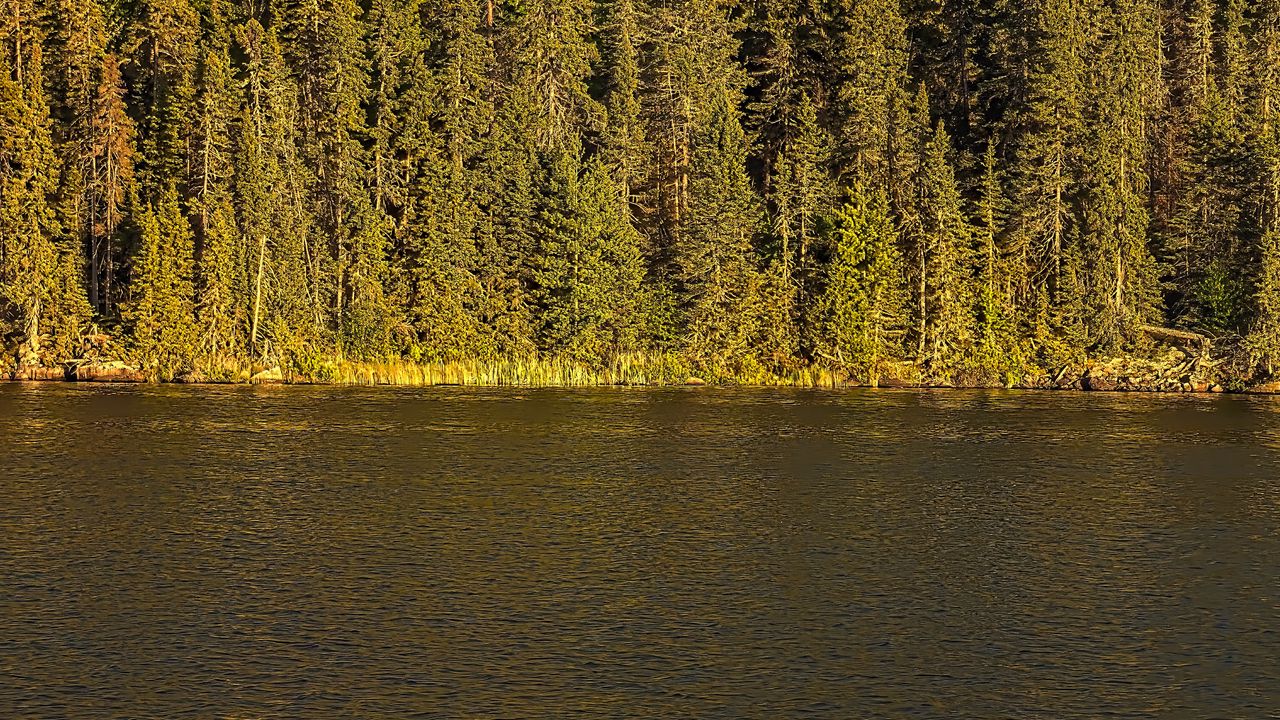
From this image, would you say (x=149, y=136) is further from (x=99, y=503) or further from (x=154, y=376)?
(x=99, y=503)

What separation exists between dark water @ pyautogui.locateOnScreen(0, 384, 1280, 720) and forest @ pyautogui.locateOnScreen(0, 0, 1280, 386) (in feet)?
94.4

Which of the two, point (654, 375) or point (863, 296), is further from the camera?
point (863, 296)

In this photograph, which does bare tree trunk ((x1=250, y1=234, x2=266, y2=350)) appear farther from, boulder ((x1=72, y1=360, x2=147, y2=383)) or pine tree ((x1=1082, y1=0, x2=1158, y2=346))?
pine tree ((x1=1082, y1=0, x2=1158, y2=346))

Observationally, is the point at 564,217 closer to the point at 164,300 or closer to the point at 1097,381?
the point at 164,300

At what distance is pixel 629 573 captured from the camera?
28.2m

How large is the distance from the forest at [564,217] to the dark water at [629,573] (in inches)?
1133

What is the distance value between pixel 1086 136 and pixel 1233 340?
51.1 ft

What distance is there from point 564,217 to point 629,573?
191 ft

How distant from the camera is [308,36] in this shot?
291 feet

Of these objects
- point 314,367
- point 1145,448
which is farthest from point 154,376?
point 1145,448

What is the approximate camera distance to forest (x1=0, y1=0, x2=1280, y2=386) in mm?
79875

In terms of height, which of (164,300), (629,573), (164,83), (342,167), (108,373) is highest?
(164,83)

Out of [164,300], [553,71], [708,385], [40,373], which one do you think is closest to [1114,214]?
[708,385]

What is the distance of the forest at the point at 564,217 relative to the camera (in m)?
79.9
